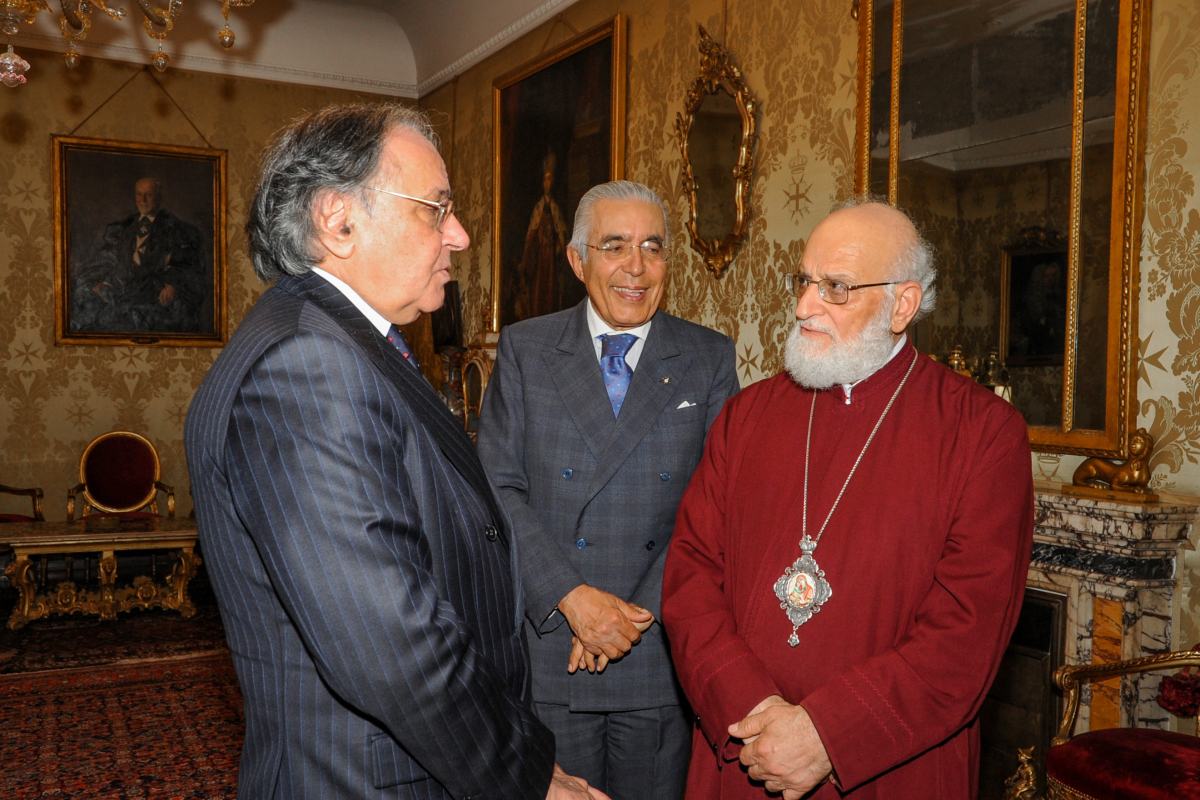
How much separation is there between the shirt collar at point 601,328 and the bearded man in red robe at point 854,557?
0.45 meters

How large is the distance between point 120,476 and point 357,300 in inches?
284

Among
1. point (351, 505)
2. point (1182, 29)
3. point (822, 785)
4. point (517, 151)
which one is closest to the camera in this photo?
point (351, 505)

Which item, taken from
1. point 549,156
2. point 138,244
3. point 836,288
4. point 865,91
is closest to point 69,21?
point 549,156

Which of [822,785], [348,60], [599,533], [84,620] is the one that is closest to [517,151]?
[348,60]

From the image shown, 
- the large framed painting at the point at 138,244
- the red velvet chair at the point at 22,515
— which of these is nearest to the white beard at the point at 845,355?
the red velvet chair at the point at 22,515

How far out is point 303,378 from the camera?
131 centimetres

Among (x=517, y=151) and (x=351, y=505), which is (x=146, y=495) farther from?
(x=351, y=505)

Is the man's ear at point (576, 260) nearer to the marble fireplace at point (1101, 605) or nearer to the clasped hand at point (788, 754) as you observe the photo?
the clasped hand at point (788, 754)

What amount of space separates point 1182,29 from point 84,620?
287 inches

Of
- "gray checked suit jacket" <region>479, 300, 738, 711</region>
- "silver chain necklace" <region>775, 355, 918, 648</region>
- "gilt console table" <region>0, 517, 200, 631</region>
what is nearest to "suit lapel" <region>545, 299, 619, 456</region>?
"gray checked suit jacket" <region>479, 300, 738, 711</region>

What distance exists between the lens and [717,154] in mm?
4898

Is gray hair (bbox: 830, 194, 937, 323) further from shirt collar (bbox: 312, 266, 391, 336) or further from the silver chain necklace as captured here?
shirt collar (bbox: 312, 266, 391, 336)

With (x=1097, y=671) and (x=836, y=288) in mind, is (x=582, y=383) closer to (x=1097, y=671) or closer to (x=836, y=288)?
(x=836, y=288)

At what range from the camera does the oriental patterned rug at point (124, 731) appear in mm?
3979
